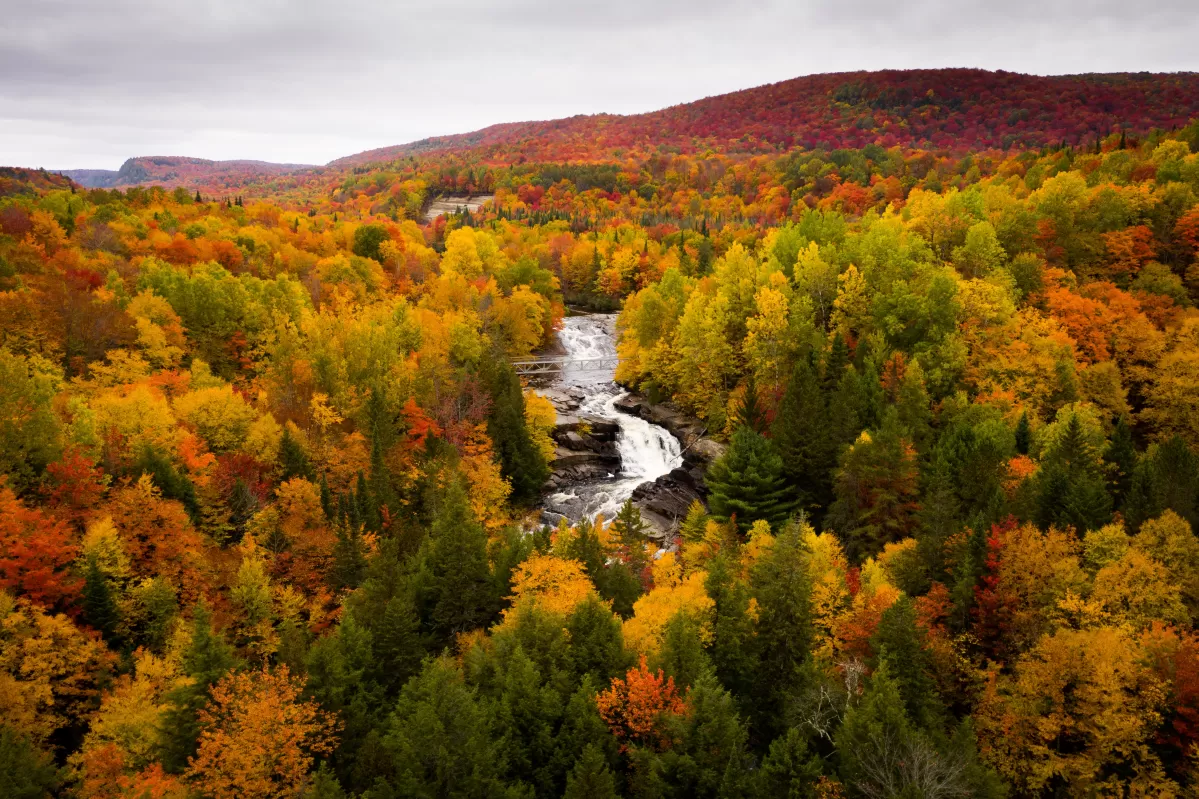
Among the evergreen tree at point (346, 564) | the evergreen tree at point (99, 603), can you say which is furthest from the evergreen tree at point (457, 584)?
the evergreen tree at point (99, 603)

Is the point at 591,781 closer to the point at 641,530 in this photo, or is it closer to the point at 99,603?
→ the point at 641,530

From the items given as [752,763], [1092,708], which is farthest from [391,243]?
[1092,708]

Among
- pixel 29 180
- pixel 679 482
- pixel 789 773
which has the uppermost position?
pixel 29 180

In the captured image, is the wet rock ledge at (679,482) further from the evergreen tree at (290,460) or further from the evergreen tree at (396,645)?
the evergreen tree at (290,460)

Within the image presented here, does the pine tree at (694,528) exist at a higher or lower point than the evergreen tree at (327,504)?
lower

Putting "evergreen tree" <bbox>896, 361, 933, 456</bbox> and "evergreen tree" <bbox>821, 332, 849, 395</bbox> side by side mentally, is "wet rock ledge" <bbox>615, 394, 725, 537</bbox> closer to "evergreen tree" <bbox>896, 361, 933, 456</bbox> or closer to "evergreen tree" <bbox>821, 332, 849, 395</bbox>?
"evergreen tree" <bbox>821, 332, 849, 395</bbox>

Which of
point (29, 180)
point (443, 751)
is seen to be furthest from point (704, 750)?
point (29, 180)

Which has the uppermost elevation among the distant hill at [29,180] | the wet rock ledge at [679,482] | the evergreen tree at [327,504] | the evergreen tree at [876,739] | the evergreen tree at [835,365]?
the distant hill at [29,180]

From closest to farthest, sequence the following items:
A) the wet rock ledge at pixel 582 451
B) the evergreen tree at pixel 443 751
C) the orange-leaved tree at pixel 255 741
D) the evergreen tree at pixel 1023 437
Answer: the evergreen tree at pixel 443 751 → the orange-leaved tree at pixel 255 741 → the evergreen tree at pixel 1023 437 → the wet rock ledge at pixel 582 451
